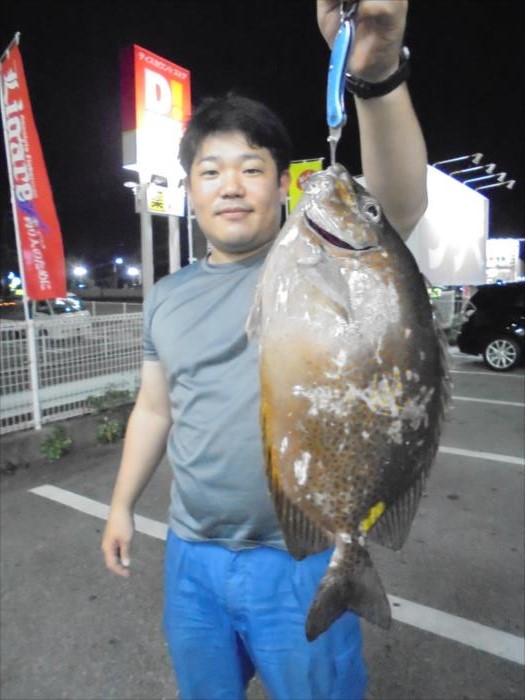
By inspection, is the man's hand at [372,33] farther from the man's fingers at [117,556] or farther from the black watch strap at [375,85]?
the man's fingers at [117,556]

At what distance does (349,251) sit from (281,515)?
0.60 metres

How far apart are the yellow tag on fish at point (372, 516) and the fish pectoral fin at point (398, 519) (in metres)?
0.01

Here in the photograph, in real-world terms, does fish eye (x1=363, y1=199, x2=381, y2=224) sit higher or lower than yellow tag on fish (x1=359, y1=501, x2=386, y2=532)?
higher

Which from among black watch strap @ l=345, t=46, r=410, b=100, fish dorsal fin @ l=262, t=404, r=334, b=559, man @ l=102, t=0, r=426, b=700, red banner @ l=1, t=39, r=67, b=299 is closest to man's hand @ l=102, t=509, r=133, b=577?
man @ l=102, t=0, r=426, b=700

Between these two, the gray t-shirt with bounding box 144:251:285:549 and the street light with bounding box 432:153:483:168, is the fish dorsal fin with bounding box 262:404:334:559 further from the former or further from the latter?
the street light with bounding box 432:153:483:168


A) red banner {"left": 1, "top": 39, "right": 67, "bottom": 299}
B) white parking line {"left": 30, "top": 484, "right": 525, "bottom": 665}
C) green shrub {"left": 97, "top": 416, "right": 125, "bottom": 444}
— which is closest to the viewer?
white parking line {"left": 30, "top": 484, "right": 525, "bottom": 665}

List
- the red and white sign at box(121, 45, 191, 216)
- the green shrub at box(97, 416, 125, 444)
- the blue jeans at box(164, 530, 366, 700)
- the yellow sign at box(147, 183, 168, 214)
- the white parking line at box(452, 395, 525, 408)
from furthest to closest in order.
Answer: the white parking line at box(452, 395, 525, 408) → the yellow sign at box(147, 183, 168, 214) → the red and white sign at box(121, 45, 191, 216) → the green shrub at box(97, 416, 125, 444) → the blue jeans at box(164, 530, 366, 700)

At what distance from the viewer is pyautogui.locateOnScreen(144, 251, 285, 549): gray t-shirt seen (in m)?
1.47

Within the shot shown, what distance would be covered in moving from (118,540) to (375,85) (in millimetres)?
1554

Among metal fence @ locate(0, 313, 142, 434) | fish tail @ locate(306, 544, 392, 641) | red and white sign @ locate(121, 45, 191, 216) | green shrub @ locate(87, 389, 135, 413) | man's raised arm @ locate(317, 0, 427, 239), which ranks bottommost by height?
green shrub @ locate(87, 389, 135, 413)

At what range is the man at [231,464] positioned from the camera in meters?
1.44

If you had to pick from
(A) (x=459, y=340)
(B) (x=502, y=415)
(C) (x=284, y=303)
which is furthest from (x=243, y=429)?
(A) (x=459, y=340)

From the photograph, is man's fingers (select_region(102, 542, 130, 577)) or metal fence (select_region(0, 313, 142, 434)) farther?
metal fence (select_region(0, 313, 142, 434))

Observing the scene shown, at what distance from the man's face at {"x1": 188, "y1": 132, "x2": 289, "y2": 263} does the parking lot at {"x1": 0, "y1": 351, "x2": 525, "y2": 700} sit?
746 mm
